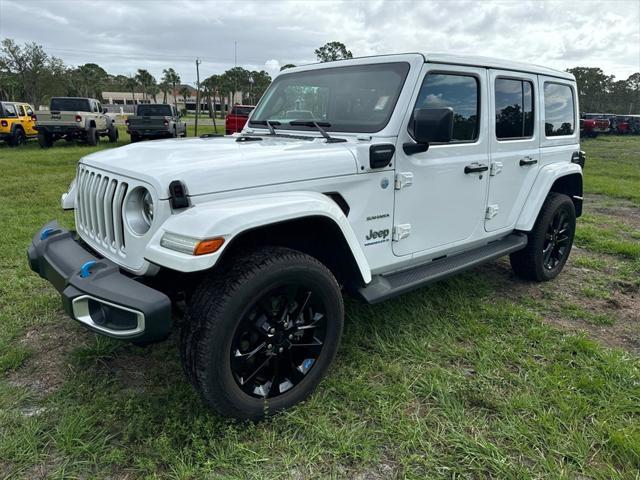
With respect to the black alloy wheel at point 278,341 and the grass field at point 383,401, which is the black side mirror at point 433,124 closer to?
the black alloy wheel at point 278,341

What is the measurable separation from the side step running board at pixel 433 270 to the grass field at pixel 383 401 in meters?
0.46

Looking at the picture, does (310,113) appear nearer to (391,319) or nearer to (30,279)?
(391,319)

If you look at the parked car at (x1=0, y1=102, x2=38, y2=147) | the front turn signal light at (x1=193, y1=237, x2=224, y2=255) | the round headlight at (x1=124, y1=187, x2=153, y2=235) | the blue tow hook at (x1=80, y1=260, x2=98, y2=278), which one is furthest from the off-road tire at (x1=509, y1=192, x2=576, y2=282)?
the parked car at (x1=0, y1=102, x2=38, y2=147)

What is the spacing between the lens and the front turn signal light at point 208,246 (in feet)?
6.59

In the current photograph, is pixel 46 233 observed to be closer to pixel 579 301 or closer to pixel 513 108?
pixel 513 108

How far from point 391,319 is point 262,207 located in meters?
1.78

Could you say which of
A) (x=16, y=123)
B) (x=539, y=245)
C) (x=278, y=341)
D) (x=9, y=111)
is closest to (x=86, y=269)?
(x=278, y=341)

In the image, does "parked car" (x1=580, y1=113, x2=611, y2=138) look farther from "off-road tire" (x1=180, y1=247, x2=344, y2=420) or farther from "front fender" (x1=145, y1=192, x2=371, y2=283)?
"off-road tire" (x1=180, y1=247, x2=344, y2=420)

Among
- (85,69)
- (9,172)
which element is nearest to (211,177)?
(9,172)

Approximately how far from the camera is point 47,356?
306cm

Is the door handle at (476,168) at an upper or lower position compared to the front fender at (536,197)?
upper

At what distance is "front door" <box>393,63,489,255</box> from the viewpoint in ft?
9.92

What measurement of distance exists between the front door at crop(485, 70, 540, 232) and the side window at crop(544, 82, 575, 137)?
0.24 m

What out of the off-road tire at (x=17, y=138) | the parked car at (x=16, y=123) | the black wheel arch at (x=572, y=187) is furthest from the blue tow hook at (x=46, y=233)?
the off-road tire at (x=17, y=138)
